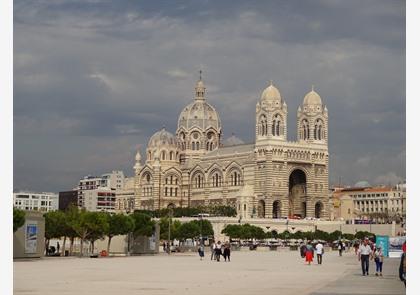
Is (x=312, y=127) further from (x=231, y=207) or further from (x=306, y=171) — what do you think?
(x=231, y=207)

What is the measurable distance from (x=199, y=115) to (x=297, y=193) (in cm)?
2057

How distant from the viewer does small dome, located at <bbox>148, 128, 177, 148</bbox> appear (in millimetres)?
124938

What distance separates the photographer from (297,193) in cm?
11388

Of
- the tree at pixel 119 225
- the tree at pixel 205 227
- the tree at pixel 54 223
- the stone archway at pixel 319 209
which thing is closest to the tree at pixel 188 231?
the tree at pixel 205 227

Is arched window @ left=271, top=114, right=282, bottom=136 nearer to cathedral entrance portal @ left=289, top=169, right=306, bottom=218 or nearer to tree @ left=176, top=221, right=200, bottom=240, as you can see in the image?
cathedral entrance portal @ left=289, top=169, right=306, bottom=218

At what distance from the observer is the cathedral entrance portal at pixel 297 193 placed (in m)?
113

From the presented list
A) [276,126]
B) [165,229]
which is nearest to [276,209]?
[276,126]

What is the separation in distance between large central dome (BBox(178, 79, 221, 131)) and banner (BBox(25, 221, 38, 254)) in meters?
84.3

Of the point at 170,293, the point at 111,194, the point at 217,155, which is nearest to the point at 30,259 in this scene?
the point at 170,293

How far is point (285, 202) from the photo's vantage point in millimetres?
108688

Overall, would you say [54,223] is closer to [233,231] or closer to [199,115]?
[233,231]

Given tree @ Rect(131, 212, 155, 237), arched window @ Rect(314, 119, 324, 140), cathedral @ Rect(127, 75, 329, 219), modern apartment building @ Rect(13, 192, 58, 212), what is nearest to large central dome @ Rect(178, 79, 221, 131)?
cathedral @ Rect(127, 75, 329, 219)

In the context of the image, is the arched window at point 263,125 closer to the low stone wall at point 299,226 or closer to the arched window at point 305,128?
the arched window at point 305,128

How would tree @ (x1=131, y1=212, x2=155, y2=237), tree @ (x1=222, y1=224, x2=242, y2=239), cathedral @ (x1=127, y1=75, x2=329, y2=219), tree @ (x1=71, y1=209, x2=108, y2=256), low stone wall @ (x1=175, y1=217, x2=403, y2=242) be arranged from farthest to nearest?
cathedral @ (x1=127, y1=75, x2=329, y2=219) → low stone wall @ (x1=175, y1=217, x2=403, y2=242) → tree @ (x1=222, y1=224, x2=242, y2=239) → tree @ (x1=131, y1=212, x2=155, y2=237) → tree @ (x1=71, y1=209, x2=108, y2=256)
